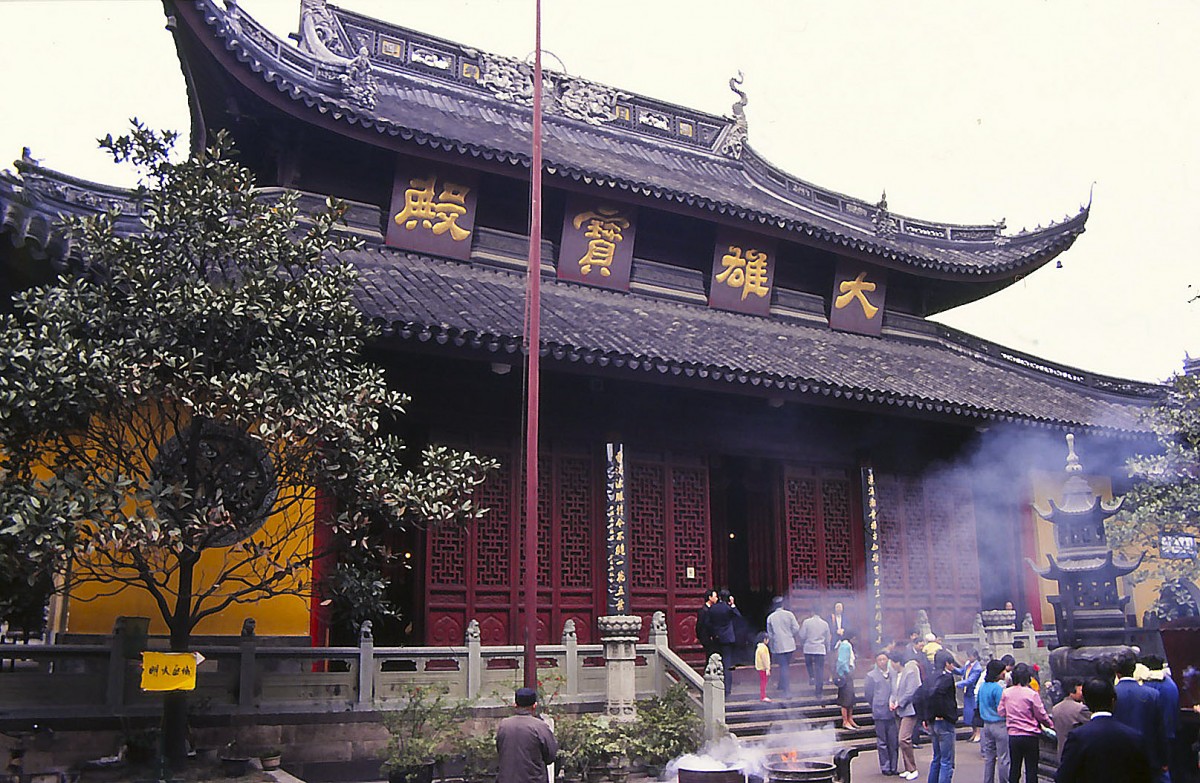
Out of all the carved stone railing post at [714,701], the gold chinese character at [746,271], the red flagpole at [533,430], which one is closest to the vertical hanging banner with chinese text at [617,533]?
the carved stone railing post at [714,701]

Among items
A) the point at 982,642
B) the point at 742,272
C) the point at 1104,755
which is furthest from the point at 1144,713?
the point at 742,272

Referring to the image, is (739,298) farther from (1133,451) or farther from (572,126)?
(1133,451)

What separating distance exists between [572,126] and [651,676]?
980 cm

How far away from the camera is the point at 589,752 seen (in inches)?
347

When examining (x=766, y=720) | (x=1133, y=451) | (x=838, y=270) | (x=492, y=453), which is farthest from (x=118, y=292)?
(x=1133, y=451)

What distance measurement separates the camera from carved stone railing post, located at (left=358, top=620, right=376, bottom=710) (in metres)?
8.98

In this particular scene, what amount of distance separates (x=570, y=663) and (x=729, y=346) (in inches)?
202

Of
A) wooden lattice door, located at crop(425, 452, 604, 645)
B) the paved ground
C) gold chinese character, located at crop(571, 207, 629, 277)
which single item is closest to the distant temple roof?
gold chinese character, located at crop(571, 207, 629, 277)

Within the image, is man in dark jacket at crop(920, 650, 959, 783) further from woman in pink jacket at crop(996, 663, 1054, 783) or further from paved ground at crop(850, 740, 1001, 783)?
paved ground at crop(850, 740, 1001, 783)

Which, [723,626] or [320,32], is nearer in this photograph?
[723,626]

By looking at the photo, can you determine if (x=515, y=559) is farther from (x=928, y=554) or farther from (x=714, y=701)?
(x=928, y=554)

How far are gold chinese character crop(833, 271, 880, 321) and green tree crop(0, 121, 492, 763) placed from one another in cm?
1008

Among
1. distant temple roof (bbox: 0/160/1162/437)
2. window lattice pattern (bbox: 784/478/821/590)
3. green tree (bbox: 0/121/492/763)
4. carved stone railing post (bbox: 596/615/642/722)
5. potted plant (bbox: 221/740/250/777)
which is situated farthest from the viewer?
window lattice pattern (bbox: 784/478/821/590)

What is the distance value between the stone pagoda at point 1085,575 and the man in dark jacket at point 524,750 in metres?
6.05
